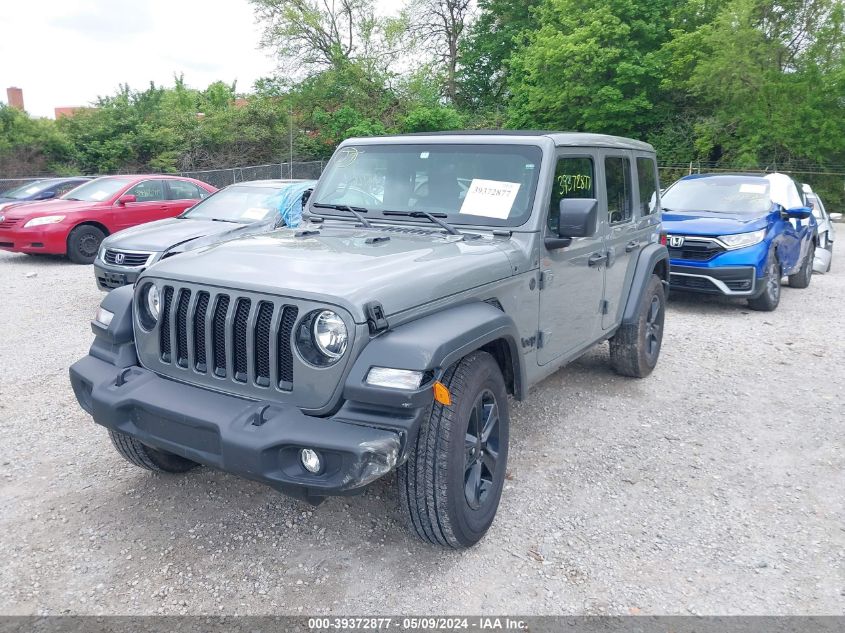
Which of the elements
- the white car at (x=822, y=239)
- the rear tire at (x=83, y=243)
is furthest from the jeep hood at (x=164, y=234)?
the white car at (x=822, y=239)

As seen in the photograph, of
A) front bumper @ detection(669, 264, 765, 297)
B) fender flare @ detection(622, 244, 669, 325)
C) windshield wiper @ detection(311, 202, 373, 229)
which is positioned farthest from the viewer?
front bumper @ detection(669, 264, 765, 297)

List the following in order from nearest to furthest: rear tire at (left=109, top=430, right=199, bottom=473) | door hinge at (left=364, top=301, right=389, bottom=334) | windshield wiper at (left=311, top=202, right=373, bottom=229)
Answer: door hinge at (left=364, top=301, right=389, bottom=334), rear tire at (left=109, top=430, right=199, bottom=473), windshield wiper at (left=311, top=202, right=373, bottom=229)

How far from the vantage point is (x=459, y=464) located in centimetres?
290

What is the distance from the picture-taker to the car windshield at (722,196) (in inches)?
352

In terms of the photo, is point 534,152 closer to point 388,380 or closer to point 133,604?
point 388,380

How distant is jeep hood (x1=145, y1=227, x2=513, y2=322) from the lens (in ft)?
9.12

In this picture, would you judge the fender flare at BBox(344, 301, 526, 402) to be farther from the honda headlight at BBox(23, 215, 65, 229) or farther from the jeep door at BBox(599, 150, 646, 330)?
the honda headlight at BBox(23, 215, 65, 229)

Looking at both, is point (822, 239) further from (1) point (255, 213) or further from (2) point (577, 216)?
(2) point (577, 216)

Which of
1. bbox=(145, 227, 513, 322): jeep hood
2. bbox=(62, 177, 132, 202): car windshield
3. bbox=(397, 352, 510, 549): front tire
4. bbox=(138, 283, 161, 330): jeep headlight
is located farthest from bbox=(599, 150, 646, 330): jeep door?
bbox=(62, 177, 132, 202): car windshield

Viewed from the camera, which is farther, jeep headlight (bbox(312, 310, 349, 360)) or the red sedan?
the red sedan

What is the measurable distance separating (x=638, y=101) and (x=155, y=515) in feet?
94.5

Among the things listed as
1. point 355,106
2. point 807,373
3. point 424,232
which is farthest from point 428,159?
point 355,106

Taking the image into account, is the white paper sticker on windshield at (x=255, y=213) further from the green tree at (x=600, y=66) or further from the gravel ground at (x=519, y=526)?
the green tree at (x=600, y=66)

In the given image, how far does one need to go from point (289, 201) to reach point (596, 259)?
5577 mm
